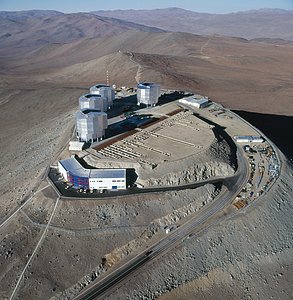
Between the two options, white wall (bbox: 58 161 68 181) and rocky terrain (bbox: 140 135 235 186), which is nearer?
white wall (bbox: 58 161 68 181)

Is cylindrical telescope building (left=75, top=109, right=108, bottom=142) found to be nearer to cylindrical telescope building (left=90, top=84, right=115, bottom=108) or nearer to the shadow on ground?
cylindrical telescope building (left=90, top=84, right=115, bottom=108)

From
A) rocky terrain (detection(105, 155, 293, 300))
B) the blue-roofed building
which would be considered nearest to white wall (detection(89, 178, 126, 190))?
the blue-roofed building

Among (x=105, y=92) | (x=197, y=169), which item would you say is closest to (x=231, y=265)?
(x=197, y=169)

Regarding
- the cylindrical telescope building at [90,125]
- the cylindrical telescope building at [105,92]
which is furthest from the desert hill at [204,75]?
the cylindrical telescope building at [90,125]

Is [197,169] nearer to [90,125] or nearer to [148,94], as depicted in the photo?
[90,125]

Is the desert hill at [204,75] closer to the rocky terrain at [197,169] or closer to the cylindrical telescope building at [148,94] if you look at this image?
the cylindrical telescope building at [148,94]

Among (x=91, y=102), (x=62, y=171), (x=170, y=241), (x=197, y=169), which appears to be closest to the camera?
(x=170, y=241)
